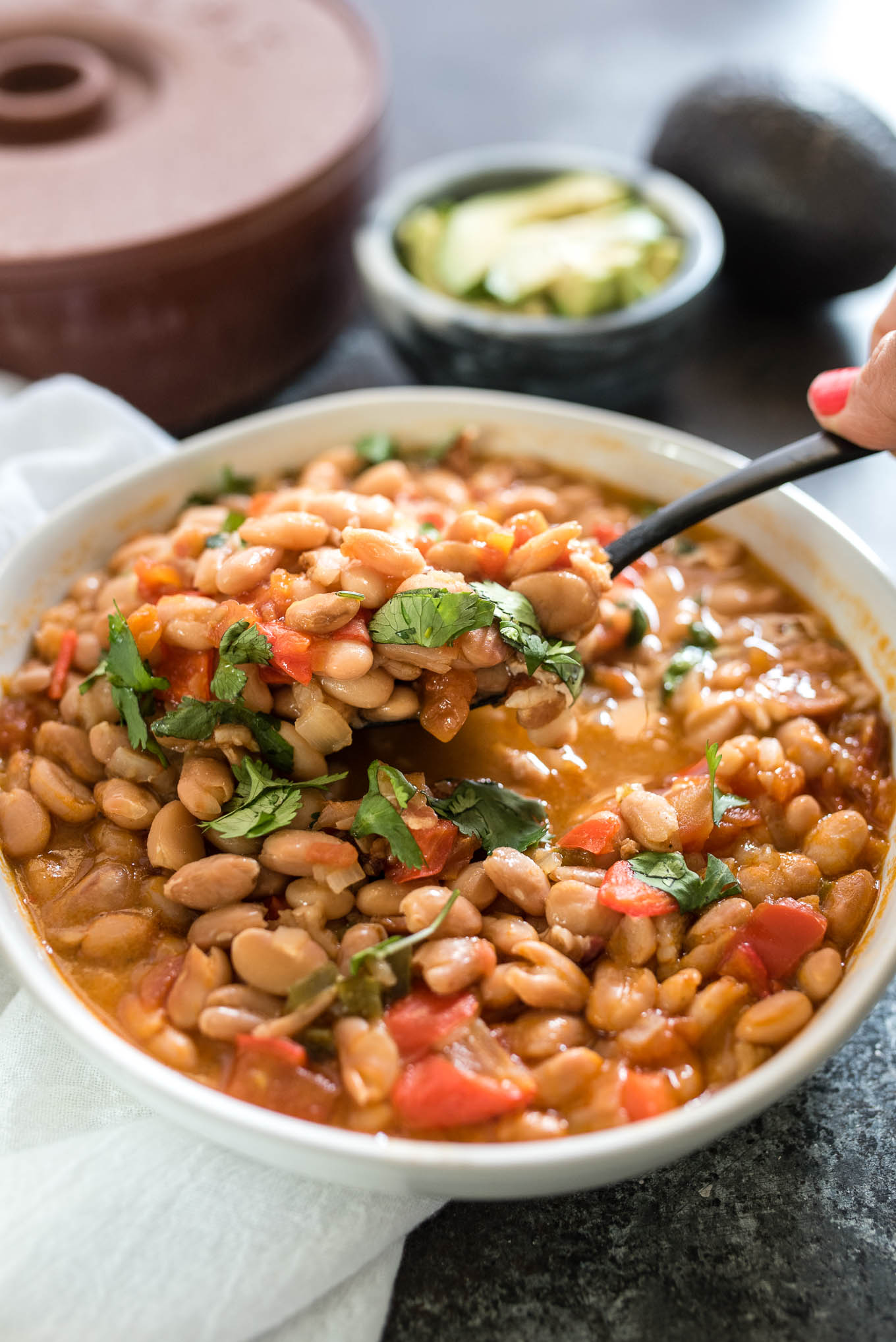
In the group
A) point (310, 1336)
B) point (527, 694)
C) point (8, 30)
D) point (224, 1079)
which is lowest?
point (310, 1336)

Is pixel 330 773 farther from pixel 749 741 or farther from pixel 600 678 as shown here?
pixel 749 741

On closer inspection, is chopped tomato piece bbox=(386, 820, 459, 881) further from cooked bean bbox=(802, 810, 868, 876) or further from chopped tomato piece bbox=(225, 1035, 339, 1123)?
cooked bean bbox=(802, 810, 868, 876)

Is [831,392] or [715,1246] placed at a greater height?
[831,392]

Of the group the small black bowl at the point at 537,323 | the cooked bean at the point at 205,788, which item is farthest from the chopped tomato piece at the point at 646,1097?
the small black bowl at the point at 537,323

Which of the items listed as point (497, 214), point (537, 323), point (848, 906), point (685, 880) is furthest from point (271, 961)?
point (497, 214)

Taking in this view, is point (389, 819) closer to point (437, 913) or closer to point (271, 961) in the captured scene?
point (437, 913)

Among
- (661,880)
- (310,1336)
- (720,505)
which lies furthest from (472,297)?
(310,1336)

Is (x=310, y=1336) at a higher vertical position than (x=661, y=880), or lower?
lower
